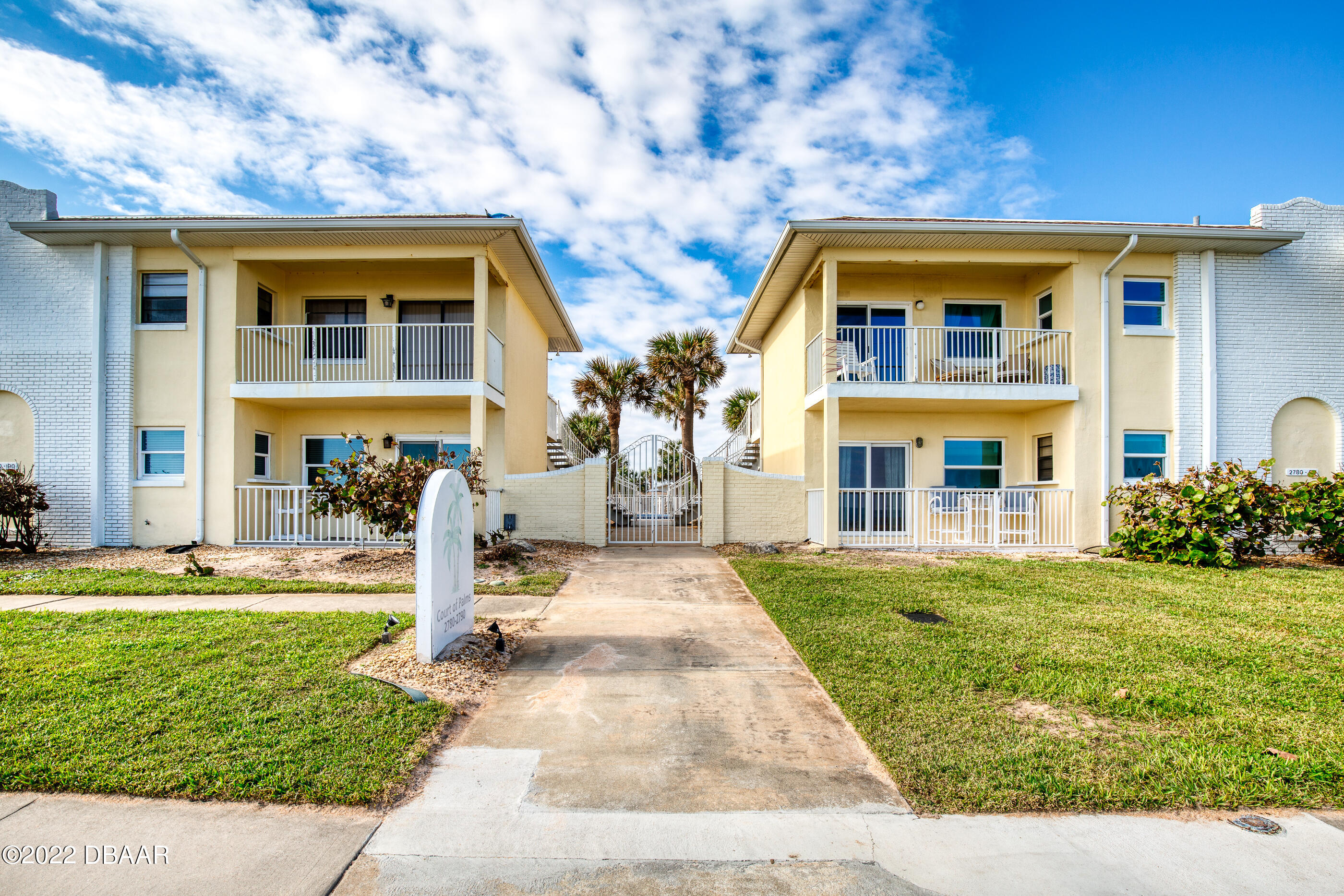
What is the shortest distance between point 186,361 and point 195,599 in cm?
728

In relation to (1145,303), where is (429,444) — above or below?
below

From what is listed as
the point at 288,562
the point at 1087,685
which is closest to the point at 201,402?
the point at 288,562

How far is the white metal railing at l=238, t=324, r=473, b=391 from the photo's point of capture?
42.0 ft

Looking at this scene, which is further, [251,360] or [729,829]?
[251,360]

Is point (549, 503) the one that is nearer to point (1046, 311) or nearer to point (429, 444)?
point (429, 444)

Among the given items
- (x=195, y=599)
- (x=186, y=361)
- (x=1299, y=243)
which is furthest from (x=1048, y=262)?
(x=186, y=361)

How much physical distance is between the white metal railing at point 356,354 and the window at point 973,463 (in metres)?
10.3

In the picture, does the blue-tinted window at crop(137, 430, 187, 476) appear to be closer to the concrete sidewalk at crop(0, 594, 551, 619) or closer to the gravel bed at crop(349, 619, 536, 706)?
the concrete sidewalk at crop(0, 594, 551, 619)

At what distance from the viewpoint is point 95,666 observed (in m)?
4.71

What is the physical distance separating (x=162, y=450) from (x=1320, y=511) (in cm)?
2108

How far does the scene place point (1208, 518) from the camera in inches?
406

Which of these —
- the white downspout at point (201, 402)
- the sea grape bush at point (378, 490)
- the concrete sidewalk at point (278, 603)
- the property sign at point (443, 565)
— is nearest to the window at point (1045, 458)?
the concrete sidewalk at point (278, 603)

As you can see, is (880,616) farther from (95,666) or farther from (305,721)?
(95,666)

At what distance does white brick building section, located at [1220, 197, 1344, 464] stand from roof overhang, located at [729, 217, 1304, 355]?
0.60 m
